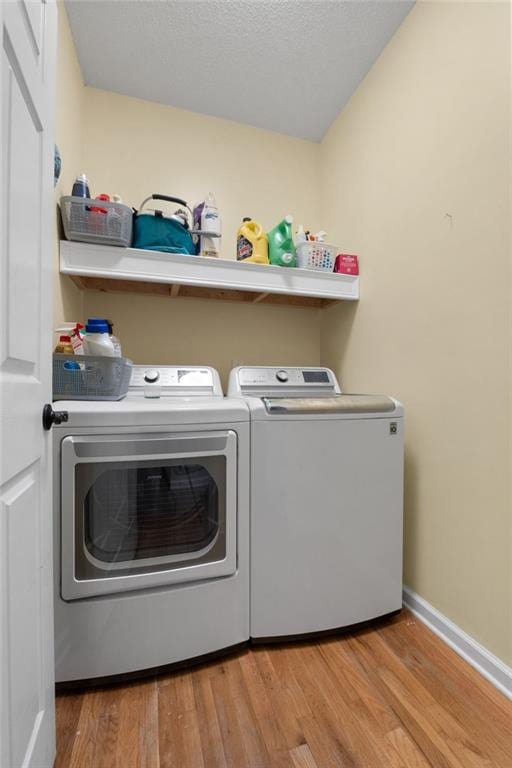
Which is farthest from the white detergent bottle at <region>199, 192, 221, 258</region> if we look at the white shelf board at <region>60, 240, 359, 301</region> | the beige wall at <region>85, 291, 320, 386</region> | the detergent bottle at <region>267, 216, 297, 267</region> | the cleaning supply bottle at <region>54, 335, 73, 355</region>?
the cleaning supply bottle at <region>54, 335, 73, 355</region>

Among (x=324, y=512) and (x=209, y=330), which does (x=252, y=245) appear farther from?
(x=324, y=512)

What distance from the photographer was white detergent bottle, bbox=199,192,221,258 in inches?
68.3

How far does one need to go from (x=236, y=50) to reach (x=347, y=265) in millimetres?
1174

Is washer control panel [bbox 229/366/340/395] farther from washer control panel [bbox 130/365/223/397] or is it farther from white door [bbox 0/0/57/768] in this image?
white door [bbox 0/0/57/768]

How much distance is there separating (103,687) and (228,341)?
1650 millimetres

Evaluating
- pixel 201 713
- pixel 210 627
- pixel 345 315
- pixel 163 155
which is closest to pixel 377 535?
pixel 210 627

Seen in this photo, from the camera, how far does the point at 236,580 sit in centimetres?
124

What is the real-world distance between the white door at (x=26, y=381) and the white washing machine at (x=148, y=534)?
0.22 meters

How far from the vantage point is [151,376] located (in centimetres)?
167

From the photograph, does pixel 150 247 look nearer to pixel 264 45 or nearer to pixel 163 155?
pixel 163 155

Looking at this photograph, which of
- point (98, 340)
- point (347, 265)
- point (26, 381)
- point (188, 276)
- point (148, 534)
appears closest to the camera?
point (26, 381)

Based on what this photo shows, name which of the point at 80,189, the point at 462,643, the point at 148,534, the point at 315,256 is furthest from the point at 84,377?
the point at 462,643

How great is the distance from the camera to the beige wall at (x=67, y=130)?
55.8 inches

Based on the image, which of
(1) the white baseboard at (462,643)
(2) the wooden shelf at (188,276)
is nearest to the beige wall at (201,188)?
(2) the wooden shelf at (188,276)
